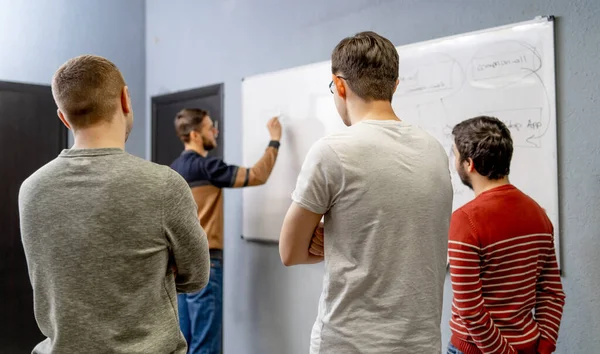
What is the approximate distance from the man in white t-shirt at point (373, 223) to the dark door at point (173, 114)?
2.12 m

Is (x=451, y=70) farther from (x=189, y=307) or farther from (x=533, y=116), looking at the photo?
(x=189, y=307)

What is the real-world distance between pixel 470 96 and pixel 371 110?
1.05 metres

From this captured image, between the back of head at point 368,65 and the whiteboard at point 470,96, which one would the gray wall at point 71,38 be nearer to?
the whiteboard at point 470,96

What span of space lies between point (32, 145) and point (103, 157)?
2531 millimetres

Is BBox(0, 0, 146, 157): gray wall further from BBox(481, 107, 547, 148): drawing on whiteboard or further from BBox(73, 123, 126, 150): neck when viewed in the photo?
BBox(481, 107, 547, 148): drawing on whiteboard

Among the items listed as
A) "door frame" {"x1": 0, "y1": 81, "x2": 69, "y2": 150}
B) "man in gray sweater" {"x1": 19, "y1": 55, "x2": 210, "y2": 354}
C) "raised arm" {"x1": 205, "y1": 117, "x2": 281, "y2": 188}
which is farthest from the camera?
"door frame" {"x1": 0, "y1": 81, "x2": 69, "y2": 150}

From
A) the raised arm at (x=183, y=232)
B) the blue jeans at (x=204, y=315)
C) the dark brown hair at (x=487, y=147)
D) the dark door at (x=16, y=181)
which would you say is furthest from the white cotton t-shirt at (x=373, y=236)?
the dark door at (x=16, y=181)

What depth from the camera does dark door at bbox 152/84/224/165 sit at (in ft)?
10.2

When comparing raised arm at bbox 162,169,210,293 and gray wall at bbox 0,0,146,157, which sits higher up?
gray wall at bbox 0,0,146,157

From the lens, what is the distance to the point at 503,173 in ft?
4.30

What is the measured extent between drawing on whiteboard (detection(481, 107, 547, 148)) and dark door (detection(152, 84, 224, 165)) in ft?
5.61

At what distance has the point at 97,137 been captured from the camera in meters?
1.03

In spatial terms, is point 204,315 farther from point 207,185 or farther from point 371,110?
point 371,110

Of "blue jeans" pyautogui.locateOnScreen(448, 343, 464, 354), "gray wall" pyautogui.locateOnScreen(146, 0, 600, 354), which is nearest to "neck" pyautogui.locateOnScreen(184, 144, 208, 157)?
"gray wall" pyautogui.locateOnScreen(146, 0, 600, 354)
